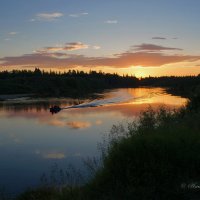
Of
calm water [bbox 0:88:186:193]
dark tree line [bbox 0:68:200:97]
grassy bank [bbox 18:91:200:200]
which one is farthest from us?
dark tree line [bbox 0:68:200:97]

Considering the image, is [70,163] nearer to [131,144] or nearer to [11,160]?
[11,160]

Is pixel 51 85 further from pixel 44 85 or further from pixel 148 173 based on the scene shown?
pixel 148 173

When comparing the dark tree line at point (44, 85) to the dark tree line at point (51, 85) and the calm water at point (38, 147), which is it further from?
the calm water at point (38, 147)

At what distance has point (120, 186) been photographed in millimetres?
8492

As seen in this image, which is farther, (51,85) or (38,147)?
(51,85)

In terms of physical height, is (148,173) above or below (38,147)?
above

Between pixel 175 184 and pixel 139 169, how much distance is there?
0.82 m

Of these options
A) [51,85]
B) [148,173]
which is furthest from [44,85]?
[148,173]

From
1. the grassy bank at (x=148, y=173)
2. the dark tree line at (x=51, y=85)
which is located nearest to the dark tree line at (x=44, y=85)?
the dark tree line at (x=51, y=85)

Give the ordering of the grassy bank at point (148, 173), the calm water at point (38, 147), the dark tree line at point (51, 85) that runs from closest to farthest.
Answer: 1. the grassy bank at point (148, 173)
2. the calm water at point (38, 147)
3. the dark tree line at point (51, 85)

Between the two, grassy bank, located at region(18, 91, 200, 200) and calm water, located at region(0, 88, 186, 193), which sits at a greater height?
grassy bank, located at region(18, 91, 200, 200)

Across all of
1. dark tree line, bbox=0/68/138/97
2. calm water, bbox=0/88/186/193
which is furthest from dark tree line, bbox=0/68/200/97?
calm water, bbox=0/88/186/193

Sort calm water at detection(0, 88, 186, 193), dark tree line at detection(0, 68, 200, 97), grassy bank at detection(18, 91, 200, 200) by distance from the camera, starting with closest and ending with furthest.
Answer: grassy bank at detection(18, 91, 200, 200) < calm water at detection(0, 88, 186, 193) < dark tree line at detection(0, 68, 200, 97)

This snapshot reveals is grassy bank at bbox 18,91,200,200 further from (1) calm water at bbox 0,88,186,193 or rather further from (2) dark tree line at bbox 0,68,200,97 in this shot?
(2) dark tree line at bbox 0,68,200,97
